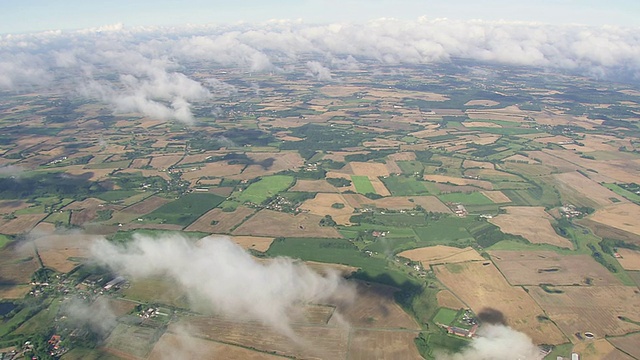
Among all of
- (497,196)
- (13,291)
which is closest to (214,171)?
(13,291)

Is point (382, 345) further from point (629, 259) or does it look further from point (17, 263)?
point (17, 263)

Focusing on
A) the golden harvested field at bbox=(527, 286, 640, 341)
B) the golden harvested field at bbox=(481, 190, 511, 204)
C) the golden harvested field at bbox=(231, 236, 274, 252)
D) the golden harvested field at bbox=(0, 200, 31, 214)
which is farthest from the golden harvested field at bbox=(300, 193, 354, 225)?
the golden harvested field at bbox=(0, 200, 31, 214)

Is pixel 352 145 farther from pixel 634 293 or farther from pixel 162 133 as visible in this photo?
pixel 634 293

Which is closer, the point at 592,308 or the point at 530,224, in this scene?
the point at 592,308

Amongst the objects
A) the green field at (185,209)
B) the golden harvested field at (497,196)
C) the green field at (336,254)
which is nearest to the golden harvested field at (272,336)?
the green field at (336,254)

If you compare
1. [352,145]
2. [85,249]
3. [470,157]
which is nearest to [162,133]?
[352,145]

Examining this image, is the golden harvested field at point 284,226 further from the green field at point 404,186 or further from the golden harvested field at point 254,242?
the green field at point 404,186

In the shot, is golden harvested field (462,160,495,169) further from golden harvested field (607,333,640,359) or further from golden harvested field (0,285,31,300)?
golden harvested field (0,285,31,300)
